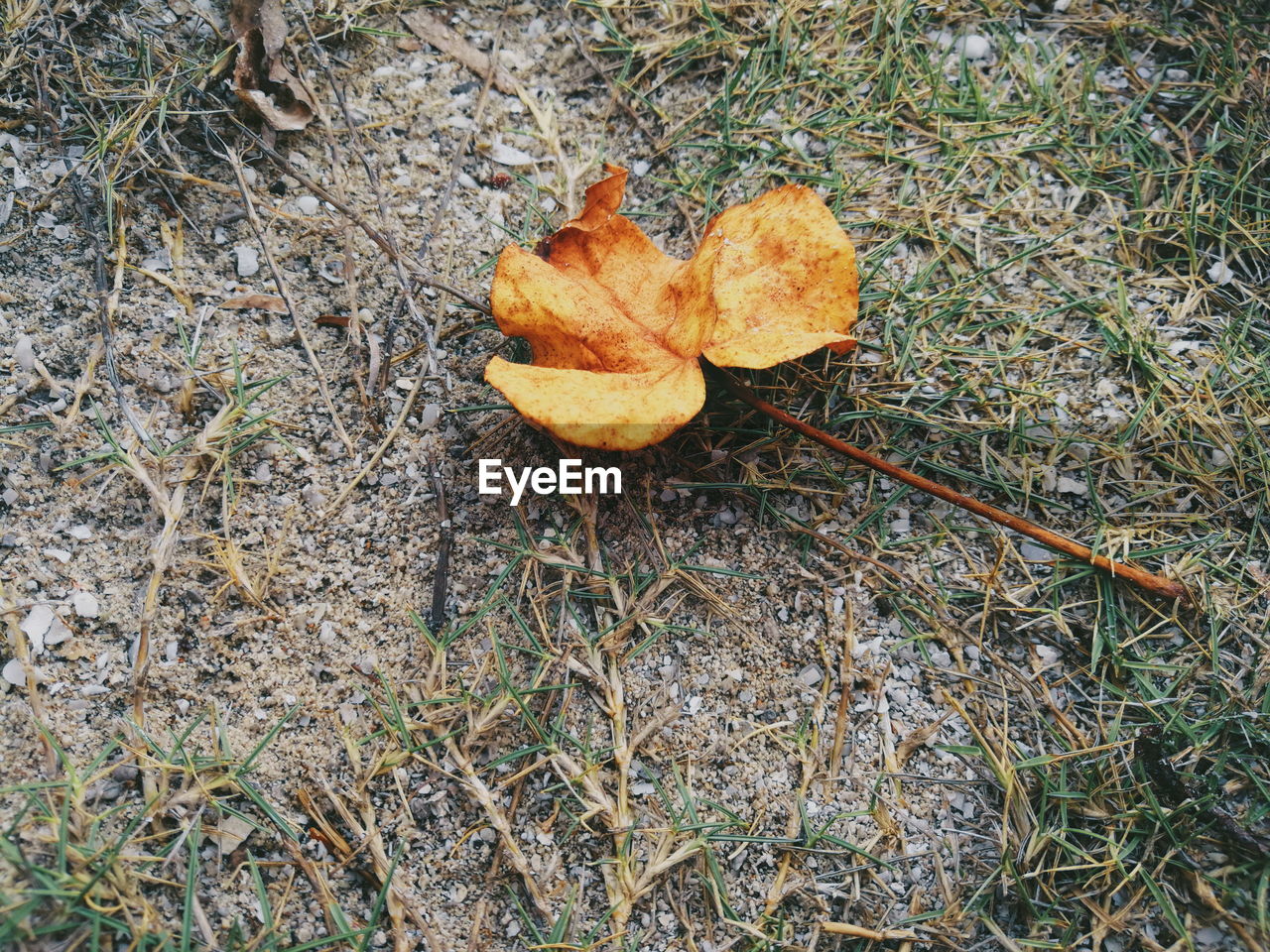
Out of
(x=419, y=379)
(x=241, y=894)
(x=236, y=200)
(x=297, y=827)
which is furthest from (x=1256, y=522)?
(x=236, y=200)

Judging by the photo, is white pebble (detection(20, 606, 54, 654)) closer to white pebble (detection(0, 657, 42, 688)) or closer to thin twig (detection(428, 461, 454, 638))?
white pebble (detection(0, 657, 42, 688))

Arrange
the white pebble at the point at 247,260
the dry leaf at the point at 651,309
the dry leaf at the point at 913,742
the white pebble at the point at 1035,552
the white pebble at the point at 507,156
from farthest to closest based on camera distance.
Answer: the white pebble at the point at 507,156 → the white pebble at the point at 247,260 → the white pebble at the point at 1035,552 → the dry leaf at the point at 913,742 → the dry leaf at the point at 651,309

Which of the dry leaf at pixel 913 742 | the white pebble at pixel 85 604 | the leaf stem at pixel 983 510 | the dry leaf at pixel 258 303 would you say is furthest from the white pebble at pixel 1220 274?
the white pebble at pixel 85 604

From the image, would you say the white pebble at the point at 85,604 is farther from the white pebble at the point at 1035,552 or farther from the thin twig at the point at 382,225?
the white pebble at the point at 1035,552

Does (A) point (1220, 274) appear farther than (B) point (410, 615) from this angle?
Yes

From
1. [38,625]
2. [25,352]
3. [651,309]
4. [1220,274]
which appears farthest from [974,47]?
[38,625]

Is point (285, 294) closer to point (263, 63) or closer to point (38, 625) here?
point (263, 63)
